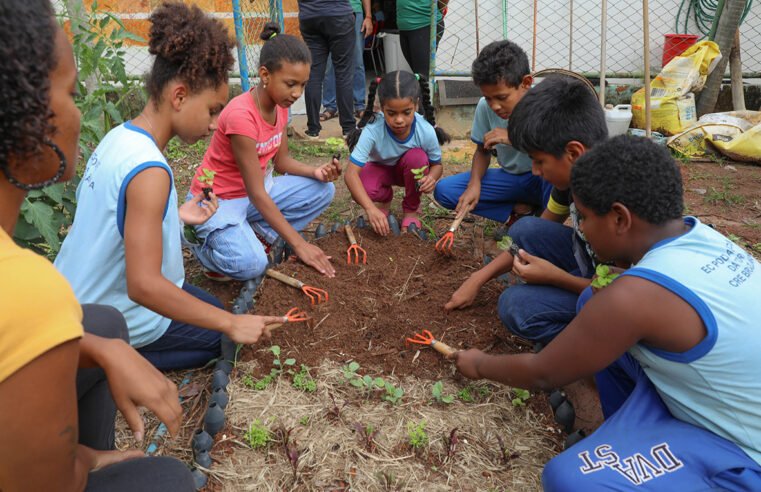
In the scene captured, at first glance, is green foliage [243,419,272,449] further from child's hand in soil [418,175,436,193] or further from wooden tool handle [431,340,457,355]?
child's hand in soil [418,175,436,193]

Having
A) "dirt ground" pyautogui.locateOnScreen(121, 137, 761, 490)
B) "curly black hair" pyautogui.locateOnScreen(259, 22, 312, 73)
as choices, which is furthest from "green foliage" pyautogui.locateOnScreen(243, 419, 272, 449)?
"curly black hair" pyautogui.locateOnScreen(259, 22, 312, 73)

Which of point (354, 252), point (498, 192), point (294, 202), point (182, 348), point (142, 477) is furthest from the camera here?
point (498, 192)

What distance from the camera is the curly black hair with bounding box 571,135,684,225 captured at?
1643 millimetres

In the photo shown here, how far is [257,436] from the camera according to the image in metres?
2.12

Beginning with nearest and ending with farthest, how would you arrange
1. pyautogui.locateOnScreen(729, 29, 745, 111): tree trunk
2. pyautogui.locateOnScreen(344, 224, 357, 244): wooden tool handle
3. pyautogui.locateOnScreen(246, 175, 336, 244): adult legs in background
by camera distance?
pyautogui.locateOnScreen(344, 224, 357, 244): wooden tool handle
pyautogui.locateOnScreen(246, 175, 336, 244): adult legs in background
pyautogui.locateOnScreen(729, 29, 745, 111): tree trunk

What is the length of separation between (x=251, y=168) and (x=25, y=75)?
200 centimetres

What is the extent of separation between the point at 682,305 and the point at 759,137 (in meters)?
4.33

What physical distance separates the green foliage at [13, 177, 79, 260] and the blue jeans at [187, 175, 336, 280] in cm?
62

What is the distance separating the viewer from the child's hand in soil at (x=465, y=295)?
280cm

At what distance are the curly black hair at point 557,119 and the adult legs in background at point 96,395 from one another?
162 centimetres

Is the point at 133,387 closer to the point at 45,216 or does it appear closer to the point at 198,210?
the point at 45,216

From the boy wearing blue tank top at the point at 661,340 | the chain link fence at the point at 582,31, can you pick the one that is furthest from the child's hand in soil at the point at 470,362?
the chain link fence at the point at 582,31

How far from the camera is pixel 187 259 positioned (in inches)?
147

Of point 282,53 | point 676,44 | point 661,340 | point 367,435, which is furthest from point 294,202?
point 676,44
